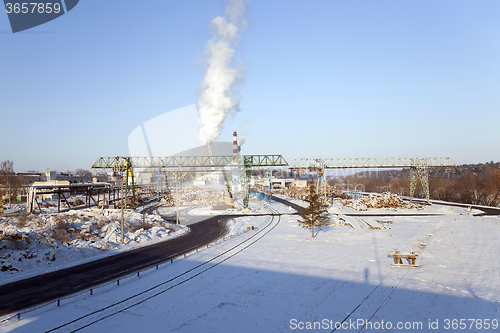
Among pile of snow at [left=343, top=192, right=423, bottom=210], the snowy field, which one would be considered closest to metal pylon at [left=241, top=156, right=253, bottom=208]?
pile of snow at [left=343, top=192, right=423, bottom=210]

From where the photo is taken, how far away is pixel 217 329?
1296 centimetres

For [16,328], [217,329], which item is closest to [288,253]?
[217,329]

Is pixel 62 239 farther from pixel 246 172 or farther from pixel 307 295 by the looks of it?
pixel 246 172

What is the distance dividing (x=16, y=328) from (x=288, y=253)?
19.1m

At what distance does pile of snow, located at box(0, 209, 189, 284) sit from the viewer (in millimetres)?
21828

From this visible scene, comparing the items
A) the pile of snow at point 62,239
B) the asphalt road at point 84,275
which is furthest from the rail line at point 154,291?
the pile of snow at point 62,239

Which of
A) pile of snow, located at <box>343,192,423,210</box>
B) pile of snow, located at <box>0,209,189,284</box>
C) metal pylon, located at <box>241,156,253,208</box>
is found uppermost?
metal pylon, located at <box>241,156,253,208</box>

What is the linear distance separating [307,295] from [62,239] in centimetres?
2311

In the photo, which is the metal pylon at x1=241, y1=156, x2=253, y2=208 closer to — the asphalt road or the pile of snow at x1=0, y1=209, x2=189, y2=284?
the pile of snow at x1=0, y1=209, x2=189, y2=284

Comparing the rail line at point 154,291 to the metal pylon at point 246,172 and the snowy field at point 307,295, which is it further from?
the metal pylon at point 246,172

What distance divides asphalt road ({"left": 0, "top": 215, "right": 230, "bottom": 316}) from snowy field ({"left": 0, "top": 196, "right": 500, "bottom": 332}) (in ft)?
5.95

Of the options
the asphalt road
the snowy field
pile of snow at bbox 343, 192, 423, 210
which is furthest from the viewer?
pile of snow at bbox 343, 192, 423, 210

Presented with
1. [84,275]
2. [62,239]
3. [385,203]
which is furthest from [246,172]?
[84,275]

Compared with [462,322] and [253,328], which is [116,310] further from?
[462,322]
